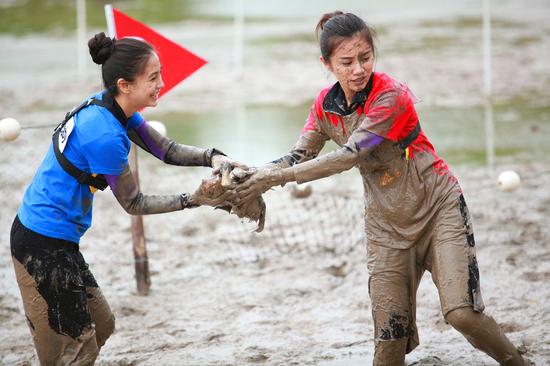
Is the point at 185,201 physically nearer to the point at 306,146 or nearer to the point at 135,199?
the point at 135,199

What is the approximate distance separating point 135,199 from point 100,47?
0.67 meters

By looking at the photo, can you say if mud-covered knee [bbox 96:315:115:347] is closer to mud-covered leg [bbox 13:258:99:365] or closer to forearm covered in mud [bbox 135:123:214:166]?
mud-covered leg [bbox 13:258:99:365]

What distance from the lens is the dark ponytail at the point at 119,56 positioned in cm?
367

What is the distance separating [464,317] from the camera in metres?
3.83

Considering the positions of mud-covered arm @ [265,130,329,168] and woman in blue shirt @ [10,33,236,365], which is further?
mud-covered arm @ [265,130,329,168]

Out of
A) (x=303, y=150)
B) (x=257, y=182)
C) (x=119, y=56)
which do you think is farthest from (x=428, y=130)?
(x=119, y=56)

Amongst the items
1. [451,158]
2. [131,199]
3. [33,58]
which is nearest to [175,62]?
[131,199]

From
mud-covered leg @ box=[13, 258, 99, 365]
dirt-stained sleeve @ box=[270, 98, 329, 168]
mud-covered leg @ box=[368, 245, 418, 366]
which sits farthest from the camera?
dirt-stained sleeve @ box=[270, 98, 329, 168]

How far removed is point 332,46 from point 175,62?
191 cm

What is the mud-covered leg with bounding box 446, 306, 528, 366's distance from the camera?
12.6 feet

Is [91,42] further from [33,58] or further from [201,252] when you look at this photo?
[33,58]

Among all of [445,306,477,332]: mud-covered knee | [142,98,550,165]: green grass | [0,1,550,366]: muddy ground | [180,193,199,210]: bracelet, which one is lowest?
[0,1,550,366]: muddy ground

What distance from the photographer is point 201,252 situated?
6.74 meters

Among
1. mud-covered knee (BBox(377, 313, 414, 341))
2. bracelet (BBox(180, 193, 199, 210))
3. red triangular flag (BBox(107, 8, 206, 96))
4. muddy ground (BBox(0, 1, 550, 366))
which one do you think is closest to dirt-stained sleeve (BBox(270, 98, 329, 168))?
bracelet (BBox(180, 193, 199, 210))
